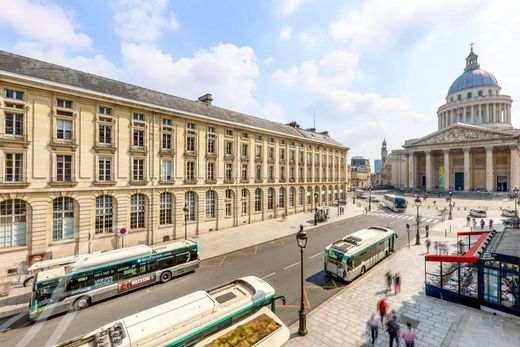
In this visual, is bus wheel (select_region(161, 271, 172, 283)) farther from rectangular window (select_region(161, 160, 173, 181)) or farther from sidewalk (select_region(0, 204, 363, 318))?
rectangular window (select_region(161, 160, 173, 181))

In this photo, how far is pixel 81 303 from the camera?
12.9m

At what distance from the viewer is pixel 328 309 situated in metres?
12.5

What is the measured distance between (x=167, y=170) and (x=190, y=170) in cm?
271

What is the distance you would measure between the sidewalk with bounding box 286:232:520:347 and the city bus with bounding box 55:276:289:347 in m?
2.70

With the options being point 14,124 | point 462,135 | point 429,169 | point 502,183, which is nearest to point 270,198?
point 14,124

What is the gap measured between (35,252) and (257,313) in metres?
19.6

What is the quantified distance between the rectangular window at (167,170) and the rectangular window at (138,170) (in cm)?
206

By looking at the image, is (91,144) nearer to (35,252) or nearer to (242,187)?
(35,252)

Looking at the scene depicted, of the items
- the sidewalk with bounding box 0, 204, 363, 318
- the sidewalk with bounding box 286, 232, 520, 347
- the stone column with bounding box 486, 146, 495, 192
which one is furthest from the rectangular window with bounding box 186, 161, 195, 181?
the stone column with bounding box 486, 146, 495, 192

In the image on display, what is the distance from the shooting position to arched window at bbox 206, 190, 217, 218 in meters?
29.3

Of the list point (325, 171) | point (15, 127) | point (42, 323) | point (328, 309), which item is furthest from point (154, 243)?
point (325, 171)

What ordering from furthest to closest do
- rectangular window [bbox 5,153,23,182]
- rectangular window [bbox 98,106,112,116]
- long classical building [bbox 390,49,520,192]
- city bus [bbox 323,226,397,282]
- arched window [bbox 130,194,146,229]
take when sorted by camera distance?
long classical building [bbox 390,49,520,192], arched window [bbox 130,194,146,229], rectangular window [bbox 98,106,112,116], rectangular window [bbox 5,153,23,182], city bus [bbox 323,226,397,282]

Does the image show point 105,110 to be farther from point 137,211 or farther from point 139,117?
point 137,211

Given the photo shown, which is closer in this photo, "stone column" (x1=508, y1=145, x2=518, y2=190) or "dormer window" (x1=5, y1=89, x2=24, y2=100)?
"dormer window" (x1=5, y1=89, x2=24, y2=100)
